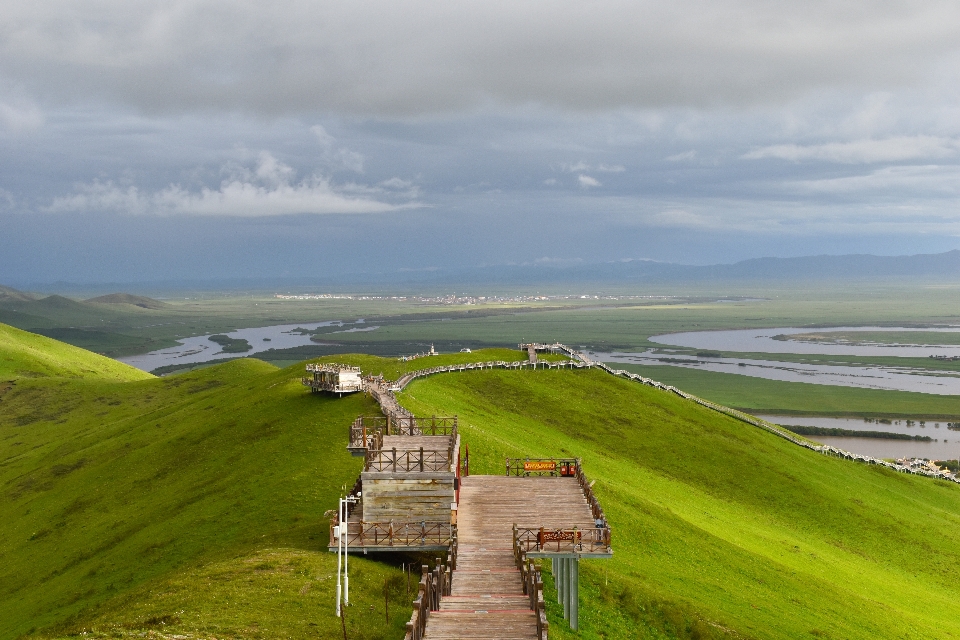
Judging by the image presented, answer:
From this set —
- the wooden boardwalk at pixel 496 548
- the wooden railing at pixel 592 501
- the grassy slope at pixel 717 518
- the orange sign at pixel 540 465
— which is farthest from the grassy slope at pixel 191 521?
the orange sign at pixel 540 465

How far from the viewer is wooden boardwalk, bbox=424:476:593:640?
89.0 ft

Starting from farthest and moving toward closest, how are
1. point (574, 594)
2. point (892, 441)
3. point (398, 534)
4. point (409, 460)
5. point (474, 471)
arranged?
1. point (892, 441)
2. point (474, 471)
3. point (409, 460)
4. point (398, 534)
5. point (574, 594)

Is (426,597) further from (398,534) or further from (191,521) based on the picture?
(191,521)

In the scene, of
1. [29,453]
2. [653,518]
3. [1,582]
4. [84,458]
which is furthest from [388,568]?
[29,453]

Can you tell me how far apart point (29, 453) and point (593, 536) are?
308ft

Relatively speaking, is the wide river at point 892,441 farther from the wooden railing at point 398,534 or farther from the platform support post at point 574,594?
the wooden railing at point 398,534

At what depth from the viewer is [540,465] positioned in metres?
48.1

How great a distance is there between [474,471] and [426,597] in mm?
28813

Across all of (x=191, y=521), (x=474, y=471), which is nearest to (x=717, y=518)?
(x=474, y=471)

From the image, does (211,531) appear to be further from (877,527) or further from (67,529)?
(877,527)

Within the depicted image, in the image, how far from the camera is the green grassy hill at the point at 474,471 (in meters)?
35.0

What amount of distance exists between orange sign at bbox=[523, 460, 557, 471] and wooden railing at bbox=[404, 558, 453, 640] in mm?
16592

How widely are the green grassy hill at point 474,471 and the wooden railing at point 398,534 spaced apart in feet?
3.43

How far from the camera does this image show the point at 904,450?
142 m
